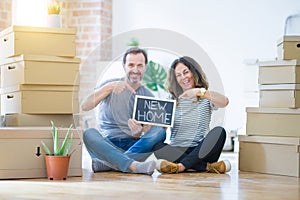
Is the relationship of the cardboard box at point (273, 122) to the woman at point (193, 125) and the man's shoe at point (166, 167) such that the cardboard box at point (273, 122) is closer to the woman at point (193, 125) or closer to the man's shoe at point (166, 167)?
the woman at point (193, 125)

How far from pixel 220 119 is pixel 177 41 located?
404 millimetres

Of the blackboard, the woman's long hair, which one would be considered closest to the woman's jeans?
the blackboard

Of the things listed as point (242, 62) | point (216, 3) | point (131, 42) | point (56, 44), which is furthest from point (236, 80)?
point (56, 44)

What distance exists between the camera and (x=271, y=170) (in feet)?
8.64

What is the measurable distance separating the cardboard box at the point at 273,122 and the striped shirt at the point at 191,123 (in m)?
0.19

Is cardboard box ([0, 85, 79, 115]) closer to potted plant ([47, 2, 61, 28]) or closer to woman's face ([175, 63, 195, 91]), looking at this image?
potted plant ([47, 2, 61, 28])

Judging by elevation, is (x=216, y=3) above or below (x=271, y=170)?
above

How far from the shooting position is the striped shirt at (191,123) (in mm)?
2678

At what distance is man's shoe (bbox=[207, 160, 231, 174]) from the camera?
2.65 meters

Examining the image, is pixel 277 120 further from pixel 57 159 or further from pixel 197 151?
pixel 57 159

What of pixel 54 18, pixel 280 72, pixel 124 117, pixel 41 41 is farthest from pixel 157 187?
pixel 54 18

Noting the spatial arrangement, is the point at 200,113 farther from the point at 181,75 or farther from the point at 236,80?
the point at 236,80

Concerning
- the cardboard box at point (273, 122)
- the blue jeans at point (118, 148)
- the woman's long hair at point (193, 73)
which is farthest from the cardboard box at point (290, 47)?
the blue jeans at point (118, 148)

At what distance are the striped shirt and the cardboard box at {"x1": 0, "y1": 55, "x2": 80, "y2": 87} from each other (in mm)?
488
